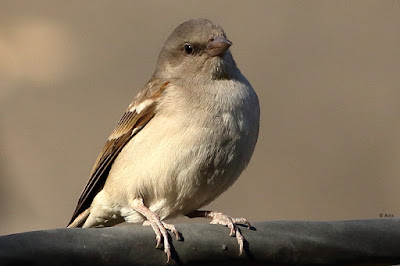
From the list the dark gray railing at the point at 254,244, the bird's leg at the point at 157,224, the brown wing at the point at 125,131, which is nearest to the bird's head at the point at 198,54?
the brown wing at the point at 125,131

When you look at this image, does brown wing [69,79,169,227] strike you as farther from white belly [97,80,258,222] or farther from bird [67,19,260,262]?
white belly [97,80,258,222]

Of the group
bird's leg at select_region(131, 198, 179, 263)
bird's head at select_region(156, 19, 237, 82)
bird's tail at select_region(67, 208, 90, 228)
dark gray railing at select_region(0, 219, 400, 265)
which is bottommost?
bird's tail at select_region(67, 208, 90, 228)

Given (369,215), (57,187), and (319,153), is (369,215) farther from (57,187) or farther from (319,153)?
(57,187)

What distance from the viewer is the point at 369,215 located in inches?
312

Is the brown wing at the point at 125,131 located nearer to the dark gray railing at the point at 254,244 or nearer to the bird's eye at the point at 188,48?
the bird's eye at the point at 188,48

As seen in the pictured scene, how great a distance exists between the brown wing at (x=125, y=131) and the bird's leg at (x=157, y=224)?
437mm

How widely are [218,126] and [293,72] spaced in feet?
12.3

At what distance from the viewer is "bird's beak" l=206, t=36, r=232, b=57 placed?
17.8 feet

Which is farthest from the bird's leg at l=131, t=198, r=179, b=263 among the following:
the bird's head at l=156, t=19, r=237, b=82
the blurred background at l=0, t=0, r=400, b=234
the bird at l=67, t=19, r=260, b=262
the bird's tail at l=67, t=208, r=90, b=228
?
the blurred background at l=0, t=0, r=400, b=234

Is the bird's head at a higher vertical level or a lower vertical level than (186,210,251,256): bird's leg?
higher

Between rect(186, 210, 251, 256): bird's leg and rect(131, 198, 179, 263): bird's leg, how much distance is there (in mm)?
241

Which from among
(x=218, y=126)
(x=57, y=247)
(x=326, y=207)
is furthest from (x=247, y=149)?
(x=326, y=207)

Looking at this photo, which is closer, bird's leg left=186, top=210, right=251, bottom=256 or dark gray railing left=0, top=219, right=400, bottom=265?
dark gray railing left=0, top=219, right=400, bottom=265

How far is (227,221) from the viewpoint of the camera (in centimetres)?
462
